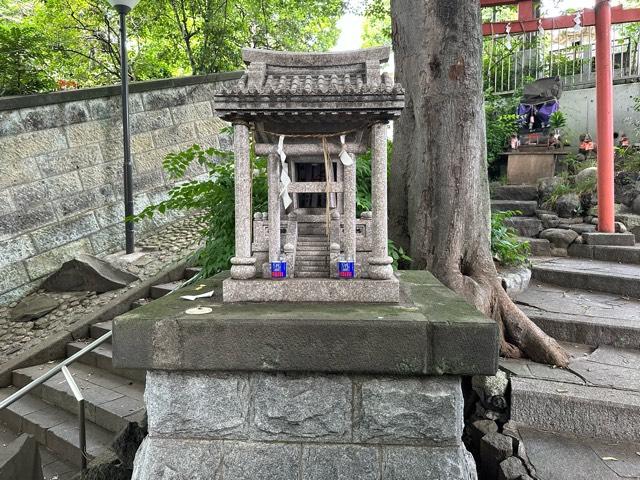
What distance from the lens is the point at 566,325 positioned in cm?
439

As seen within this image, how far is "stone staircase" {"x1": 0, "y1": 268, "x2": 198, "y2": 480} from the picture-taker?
4.36m

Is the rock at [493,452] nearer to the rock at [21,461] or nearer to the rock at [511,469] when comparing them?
the rock at [511,469]

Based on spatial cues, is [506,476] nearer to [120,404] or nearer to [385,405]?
[385,405]

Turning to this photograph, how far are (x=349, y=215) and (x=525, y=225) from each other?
6087 millimetres

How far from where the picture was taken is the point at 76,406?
15.7 feet

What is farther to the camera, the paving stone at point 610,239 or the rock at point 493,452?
the paving stone at point 610,239

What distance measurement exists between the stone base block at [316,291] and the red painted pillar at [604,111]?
563 centimetres

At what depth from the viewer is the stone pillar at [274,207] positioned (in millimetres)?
2951

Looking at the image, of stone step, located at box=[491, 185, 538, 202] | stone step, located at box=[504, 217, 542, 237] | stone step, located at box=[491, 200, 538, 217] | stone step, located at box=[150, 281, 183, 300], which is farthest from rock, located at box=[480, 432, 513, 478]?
stone step, located at box=[491, 185, 538, 202]

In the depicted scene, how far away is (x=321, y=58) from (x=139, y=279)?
15.4 ft

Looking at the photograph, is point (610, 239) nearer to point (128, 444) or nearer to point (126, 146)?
point (128, 444)

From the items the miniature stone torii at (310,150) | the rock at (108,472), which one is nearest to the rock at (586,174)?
the miniature stone torii at (310,150)

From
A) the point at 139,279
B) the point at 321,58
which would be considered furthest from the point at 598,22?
the point at 139,279

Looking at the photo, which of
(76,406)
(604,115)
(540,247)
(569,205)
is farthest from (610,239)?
(76,406)
